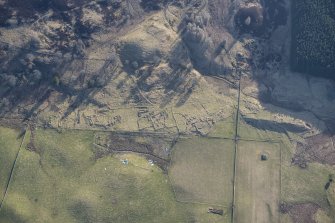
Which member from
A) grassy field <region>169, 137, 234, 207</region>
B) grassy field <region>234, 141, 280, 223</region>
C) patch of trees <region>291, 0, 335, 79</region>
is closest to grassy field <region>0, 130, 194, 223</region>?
grassy field <region>169, 137, 234, 207</region>

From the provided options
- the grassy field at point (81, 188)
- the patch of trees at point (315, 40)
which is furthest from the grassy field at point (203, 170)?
the patch of trees at point (315, 40)

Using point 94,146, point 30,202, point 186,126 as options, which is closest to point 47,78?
point 94,146

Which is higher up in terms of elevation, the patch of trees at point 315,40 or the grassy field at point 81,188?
the patch of trees at point 315,40

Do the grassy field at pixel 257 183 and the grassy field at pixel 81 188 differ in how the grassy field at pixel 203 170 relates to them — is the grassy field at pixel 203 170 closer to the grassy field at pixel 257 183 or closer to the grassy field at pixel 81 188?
the grassy field at pixel 257 183

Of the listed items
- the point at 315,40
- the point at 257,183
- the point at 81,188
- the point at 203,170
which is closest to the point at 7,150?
the point at 81,188

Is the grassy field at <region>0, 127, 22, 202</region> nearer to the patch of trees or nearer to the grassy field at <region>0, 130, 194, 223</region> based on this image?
the grassy field at <region>0, 130, 194, 223</region>

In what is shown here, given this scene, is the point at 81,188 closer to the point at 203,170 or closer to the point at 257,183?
the point at 203,170
